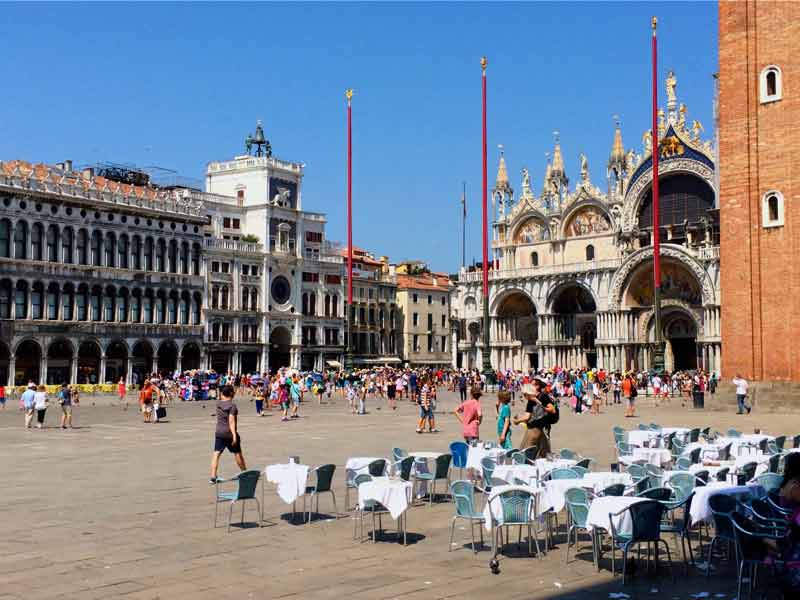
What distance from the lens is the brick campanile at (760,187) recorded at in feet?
107

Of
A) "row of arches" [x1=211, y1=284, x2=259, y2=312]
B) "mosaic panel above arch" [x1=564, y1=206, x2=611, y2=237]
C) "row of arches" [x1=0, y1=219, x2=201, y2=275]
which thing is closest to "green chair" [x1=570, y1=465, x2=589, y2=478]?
"row of arches" [x1=0, y1=219, x2=201, y2=275]

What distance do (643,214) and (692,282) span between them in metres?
7.24

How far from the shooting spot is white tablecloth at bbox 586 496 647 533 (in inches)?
386

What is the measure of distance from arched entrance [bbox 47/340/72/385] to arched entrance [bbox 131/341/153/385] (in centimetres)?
516

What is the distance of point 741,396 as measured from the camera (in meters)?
32.3

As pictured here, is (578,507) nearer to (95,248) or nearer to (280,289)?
(95,248)

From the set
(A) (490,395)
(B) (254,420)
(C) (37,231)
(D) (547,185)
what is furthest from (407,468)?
(D) (547,185)

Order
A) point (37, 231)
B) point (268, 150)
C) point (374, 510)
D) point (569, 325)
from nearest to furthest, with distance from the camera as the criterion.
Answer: point (374, 510)
point (37, 231)
point (569, 325)
point (268, 150)

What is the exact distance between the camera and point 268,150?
82.6 metres

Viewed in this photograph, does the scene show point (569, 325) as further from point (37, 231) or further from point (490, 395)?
Answer: point (37, 231)

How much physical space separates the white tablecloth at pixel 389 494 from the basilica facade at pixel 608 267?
53.7 metres

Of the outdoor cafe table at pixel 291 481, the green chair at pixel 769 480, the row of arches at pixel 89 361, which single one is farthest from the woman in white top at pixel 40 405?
the row of arches at pixel 89 361

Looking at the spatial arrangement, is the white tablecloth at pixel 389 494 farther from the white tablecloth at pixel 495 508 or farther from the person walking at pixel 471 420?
the person walking at pixel 471 420

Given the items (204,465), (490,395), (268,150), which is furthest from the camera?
(268,150)
